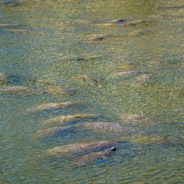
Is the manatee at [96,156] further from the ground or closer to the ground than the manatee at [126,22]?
further from the ground

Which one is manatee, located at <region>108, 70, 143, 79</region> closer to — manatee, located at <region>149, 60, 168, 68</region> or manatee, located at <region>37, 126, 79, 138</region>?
manatee, located at <region>149, 60, 168, 68</region>

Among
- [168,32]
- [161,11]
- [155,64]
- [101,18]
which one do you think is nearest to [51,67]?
[155,64]

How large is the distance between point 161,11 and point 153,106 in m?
8.10

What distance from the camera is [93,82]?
1166 centimetres

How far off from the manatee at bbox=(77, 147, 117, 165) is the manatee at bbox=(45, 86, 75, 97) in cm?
270

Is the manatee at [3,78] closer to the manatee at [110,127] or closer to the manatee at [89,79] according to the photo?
the manatee at [89,79]

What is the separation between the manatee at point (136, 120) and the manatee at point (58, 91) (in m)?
1.43

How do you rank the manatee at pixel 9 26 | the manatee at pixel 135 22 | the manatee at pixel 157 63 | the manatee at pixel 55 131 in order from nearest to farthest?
the manatee at pixel 55 131 < the manatee at pixel 157 63 < the manatee at pixel 9 26 < the manatee at pixel 135 22

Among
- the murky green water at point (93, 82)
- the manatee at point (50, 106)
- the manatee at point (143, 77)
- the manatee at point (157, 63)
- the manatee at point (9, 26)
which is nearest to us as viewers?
the murky green water at point (93, 82)

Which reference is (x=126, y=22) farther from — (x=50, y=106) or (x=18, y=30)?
(x=50, y=106)

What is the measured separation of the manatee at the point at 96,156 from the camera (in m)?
8.18

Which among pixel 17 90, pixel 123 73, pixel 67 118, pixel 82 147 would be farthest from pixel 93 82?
pixel 82 147

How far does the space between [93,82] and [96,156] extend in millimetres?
3536

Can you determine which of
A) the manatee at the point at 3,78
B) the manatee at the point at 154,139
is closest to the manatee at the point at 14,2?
the manatee at the point at 3,78
